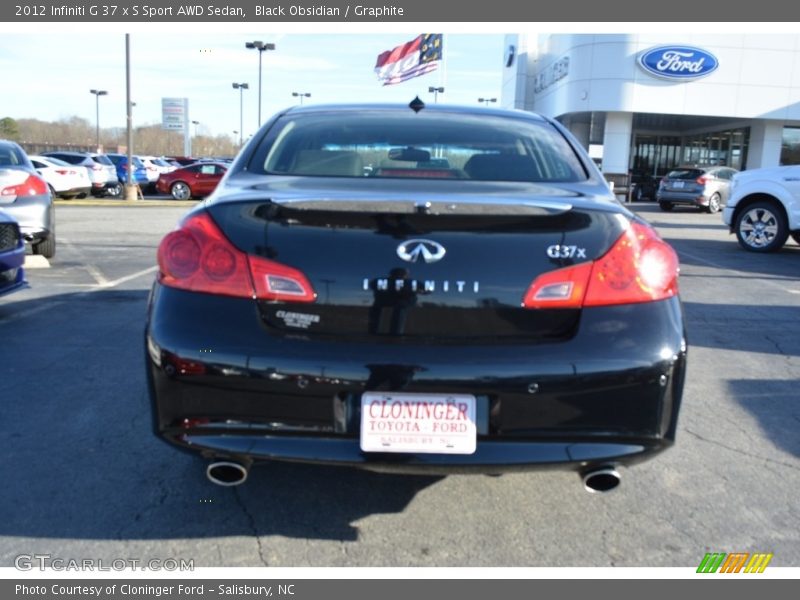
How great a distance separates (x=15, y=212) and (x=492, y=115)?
7.01 metres

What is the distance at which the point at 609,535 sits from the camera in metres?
2.92

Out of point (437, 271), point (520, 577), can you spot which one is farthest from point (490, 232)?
point (520, 577)

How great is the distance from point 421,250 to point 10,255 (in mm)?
4725

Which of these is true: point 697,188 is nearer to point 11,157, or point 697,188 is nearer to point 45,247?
point 45,247

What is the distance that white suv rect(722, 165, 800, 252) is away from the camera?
1161cm

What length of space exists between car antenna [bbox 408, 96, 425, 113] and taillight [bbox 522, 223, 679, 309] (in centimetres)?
156

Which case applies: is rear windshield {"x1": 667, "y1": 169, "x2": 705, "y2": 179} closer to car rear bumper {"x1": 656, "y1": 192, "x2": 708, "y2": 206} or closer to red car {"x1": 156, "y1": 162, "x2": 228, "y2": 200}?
car rear bumper {"x1": 656, "y1": 192, "x2": 708, "y2": 206}

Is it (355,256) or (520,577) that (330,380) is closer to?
(355,256)

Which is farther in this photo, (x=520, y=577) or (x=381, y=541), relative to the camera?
(x=381, y=541)

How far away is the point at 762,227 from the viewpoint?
12055 millimetres

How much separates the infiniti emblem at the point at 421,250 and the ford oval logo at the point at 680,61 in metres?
33.1

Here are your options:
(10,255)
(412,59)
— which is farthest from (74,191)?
(10,255)

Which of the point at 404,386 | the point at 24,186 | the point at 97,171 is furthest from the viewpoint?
the point at 97,171

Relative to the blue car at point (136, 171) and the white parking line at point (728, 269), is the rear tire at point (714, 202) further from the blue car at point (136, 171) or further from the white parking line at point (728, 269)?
the blue car at point (136, 171)
